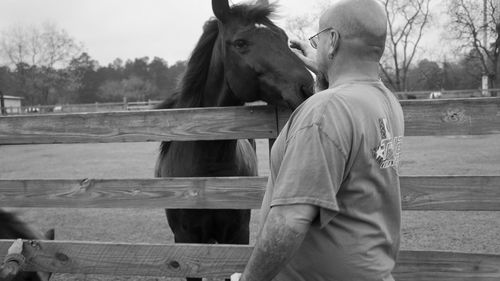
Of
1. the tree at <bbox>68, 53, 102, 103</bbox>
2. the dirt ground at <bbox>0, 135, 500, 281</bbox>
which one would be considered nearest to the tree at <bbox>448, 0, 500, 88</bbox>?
the dirt ground at <bbox>0, 135, 500, 281</bbox>

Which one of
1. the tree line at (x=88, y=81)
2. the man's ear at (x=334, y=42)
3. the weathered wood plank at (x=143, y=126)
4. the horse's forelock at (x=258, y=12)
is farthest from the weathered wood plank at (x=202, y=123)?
the tree line at (x=88, y=81)

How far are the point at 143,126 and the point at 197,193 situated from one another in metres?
0.55

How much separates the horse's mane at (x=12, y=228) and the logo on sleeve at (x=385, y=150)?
2.85 meters

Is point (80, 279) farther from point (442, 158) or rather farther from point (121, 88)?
point (121, 88)

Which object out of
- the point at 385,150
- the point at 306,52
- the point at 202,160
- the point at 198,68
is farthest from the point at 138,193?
the point at 385,150

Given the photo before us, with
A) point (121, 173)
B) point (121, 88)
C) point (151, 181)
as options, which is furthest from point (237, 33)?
point (121, 88)

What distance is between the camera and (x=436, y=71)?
39500mm

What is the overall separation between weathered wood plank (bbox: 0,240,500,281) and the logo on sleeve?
45.8 inches

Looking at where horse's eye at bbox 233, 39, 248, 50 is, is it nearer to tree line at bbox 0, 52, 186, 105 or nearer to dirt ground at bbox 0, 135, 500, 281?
dirt ground at bbox 0, 135, 500, 281

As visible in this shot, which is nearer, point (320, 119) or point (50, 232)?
point (320, 119)

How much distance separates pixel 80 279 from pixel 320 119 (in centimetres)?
435

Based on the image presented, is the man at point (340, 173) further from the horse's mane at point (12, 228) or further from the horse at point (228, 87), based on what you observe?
the horse's mane at point (12, 228)

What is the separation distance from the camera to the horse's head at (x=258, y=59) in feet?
8.84

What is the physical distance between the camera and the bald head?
1426 mm
